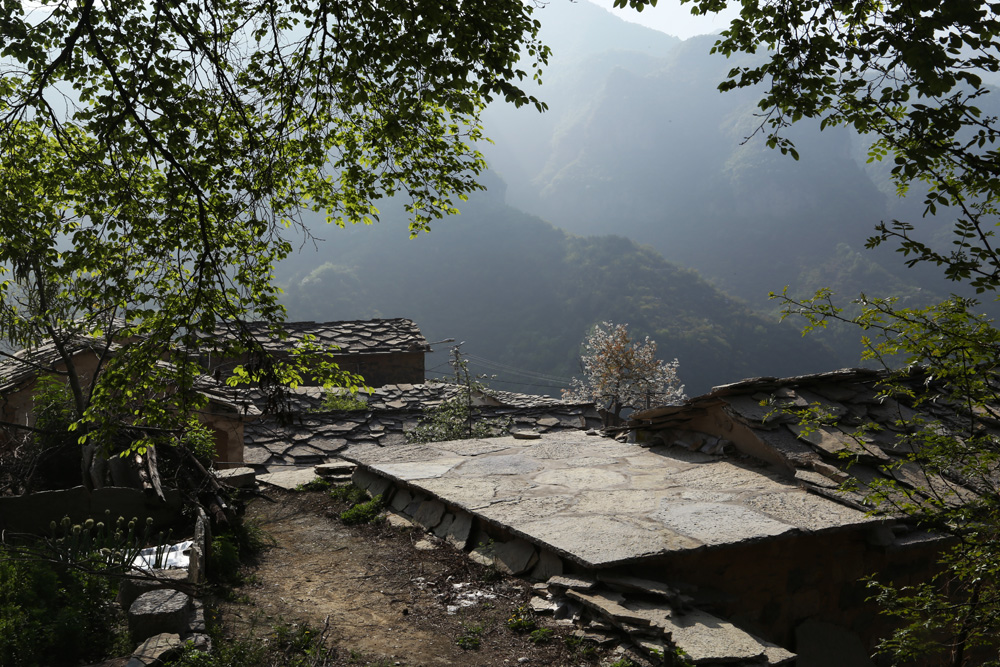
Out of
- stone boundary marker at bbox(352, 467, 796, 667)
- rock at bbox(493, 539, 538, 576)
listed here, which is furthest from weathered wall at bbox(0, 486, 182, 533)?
rock at bbox(493, 539, 538, 576)

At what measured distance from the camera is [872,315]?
3604 millimetres

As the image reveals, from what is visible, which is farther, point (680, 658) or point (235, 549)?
point (235, 549)

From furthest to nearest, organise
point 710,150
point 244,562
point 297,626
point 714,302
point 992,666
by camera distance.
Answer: point 710,150
point 714,302
point 244,562
point 297,626
point 992,666

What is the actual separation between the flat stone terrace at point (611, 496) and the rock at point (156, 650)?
2.35 meters

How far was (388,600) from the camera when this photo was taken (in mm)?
5059

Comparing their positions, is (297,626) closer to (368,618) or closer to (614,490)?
(368,618)

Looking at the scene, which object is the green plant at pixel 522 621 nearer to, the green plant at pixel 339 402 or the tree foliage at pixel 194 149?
the tree foliage at pixel 194 149

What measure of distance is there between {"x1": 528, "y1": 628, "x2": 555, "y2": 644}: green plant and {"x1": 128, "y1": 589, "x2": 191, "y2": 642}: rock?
2080 mm

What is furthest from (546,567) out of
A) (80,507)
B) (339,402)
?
(339,402)

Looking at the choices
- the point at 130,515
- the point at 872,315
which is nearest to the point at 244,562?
the point at 130,515

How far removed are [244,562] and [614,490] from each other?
3278mm

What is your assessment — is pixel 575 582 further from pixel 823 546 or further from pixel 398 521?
pixel 398 521

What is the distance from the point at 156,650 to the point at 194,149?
310cm

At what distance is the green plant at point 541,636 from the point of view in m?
4.13
